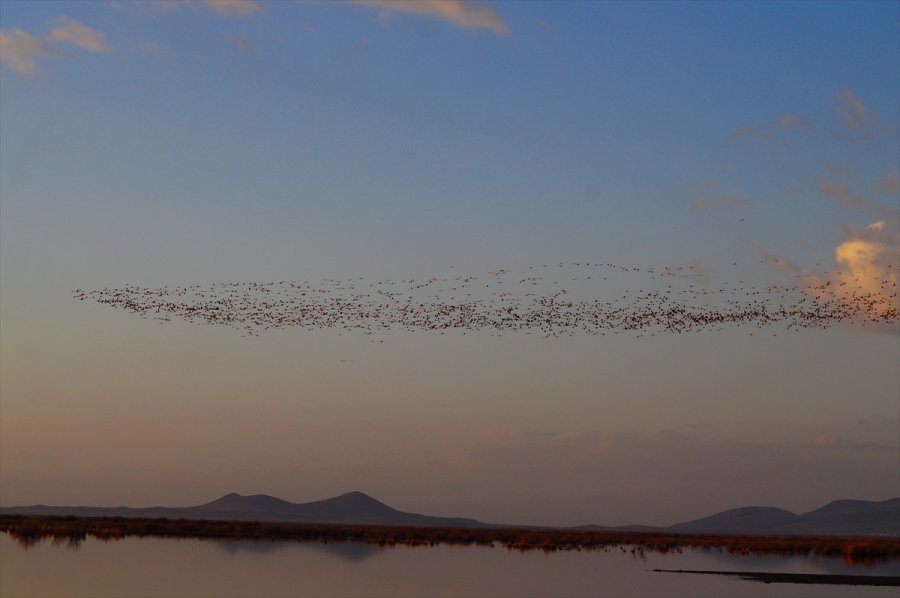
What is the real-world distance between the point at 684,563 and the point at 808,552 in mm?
16532

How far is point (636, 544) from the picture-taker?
78438mm

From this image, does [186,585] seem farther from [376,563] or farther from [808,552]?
[808,552]

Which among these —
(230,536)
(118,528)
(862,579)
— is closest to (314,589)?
(862,579)

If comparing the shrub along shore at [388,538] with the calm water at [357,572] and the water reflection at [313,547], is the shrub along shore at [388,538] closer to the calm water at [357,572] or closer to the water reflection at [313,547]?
the water reflection at [313,547]

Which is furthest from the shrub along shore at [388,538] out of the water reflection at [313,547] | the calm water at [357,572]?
the calm water at [357,572]

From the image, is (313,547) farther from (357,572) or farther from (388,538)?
(357,572)

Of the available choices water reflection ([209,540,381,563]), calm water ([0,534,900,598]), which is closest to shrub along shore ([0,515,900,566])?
water reflection ([209,540,381,563])

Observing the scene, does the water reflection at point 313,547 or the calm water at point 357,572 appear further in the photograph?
the water reflection at point 313,547

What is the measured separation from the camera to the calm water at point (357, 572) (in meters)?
38.4

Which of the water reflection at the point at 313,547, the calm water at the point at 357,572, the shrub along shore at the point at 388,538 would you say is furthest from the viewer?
the shrub along shore at the point at 388,538

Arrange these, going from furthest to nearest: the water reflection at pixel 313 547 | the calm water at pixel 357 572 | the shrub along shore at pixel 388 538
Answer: the shrub along shore at pixel 388 538 → the water reflection at pixel 313 547 → the calm water at pixel 357 572

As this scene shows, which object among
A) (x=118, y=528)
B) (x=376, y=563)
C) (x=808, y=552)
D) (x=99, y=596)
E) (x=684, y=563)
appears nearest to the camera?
(x=99, y=596)

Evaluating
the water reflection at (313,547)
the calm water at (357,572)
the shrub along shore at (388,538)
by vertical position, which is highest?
the shrub along shore at (388,538)

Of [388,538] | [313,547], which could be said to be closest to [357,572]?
[313,547]
